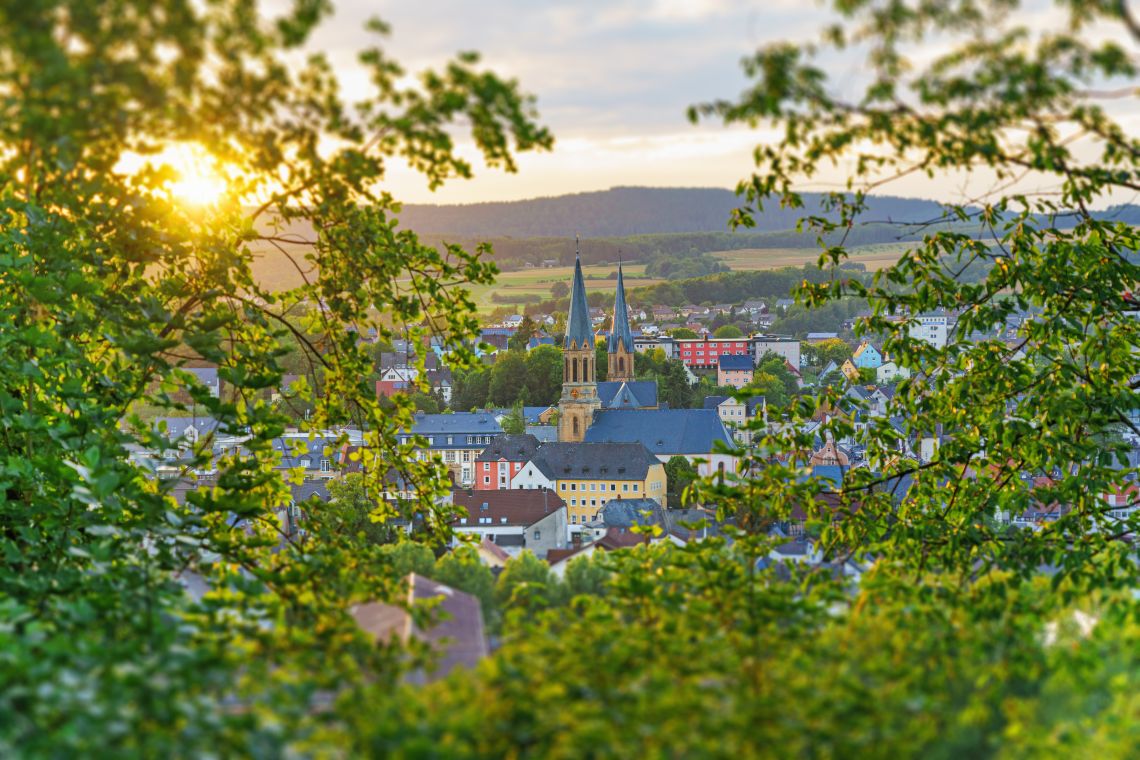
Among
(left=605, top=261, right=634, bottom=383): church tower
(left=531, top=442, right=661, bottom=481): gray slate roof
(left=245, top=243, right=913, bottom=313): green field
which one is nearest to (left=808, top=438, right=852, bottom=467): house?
(left=531, top=442, right=661, bottom=481): gray slate roof

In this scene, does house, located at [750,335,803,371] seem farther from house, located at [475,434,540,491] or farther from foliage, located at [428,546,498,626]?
foliage, located at [428,546,498,626]

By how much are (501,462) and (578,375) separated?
48.3ft

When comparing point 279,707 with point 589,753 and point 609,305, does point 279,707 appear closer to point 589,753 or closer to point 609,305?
point 589,753

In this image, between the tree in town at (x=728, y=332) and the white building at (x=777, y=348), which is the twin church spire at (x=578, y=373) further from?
the tree in town at (x=728, y=332)

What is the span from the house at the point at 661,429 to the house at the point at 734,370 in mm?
28360

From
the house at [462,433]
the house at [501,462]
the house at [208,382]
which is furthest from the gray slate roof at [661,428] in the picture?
the house at [208,382]

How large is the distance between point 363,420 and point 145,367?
4.83ft

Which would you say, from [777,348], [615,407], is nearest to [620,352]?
[615,407]

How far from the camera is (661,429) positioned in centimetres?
8744

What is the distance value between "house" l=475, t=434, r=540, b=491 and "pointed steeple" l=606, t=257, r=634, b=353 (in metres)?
22.9

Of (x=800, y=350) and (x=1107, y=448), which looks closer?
(x=1107, y=448)

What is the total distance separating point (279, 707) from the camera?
2.73 m

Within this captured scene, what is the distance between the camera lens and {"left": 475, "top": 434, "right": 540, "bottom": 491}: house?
258ft

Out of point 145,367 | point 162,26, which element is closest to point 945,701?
point 162,26
